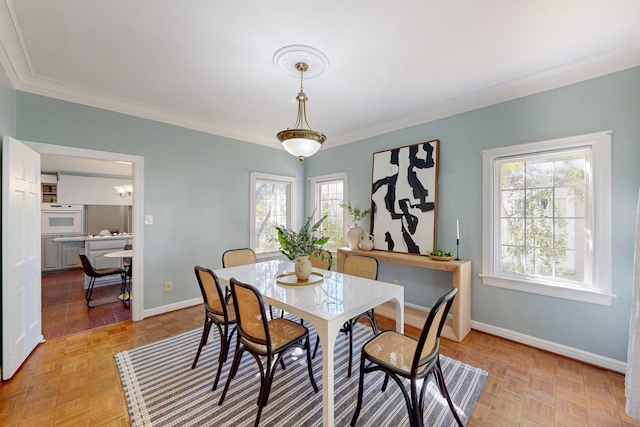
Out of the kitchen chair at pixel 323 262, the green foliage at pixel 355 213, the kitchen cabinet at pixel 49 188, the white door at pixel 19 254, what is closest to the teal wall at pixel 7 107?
the white door at pixel 19 254

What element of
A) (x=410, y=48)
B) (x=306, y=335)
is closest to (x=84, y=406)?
(x=306, y=335)

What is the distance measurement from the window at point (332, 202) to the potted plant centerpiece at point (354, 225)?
0.18 m

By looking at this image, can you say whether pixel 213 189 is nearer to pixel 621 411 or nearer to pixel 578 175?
pixel 578 175

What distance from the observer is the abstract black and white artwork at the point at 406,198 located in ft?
10.5

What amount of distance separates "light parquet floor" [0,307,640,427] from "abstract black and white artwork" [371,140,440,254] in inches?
49.2

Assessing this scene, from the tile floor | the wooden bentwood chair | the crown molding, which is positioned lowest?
the tile floor

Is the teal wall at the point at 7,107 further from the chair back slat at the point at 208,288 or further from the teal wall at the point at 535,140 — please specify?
the teal wall at the point at 535,140

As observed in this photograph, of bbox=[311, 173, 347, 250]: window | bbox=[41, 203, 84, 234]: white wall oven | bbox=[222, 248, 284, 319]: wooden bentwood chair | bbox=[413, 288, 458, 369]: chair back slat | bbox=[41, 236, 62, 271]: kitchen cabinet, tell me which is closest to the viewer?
bbox=[413, 288, 458, 369]: chair back slat

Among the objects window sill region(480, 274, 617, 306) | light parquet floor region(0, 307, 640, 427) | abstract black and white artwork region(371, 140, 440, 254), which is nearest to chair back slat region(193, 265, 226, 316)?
light parquet floor region(0, 307, 640, 427)

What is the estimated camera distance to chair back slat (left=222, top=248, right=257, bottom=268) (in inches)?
112

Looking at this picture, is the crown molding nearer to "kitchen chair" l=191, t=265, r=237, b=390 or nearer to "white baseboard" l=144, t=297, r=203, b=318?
"kitchen chair" l=191, t=265, r=237, b=390

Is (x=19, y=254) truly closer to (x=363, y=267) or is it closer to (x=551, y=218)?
(x=363, y=267)

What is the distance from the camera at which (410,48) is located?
2.05 meters

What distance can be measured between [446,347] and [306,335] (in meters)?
1.60
